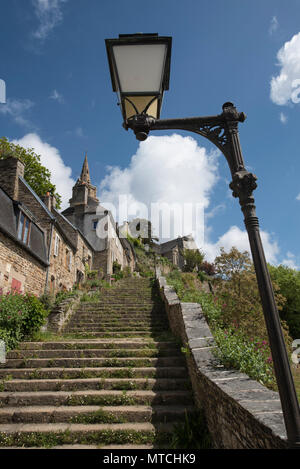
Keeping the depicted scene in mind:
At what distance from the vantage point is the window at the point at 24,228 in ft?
34.1

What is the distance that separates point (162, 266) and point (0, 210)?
27207mm

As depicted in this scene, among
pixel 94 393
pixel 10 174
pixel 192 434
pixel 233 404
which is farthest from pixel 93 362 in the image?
pixel 10 174

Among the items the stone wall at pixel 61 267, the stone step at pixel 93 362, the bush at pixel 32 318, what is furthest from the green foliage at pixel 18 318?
the stone wall at pixel 61 267

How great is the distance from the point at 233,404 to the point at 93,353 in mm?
4163

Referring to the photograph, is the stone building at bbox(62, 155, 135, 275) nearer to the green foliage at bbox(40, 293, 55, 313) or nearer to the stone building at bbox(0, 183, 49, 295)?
the stone building at bbox(0, 183, 49, 295)

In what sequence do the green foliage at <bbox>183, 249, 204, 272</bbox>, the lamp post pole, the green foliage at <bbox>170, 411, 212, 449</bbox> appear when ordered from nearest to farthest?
1. the lamp post pole
2. the green foliage at <bbox>170, 411, 212, 449</bbox>
3. the green foliage at <bbox>183, 249, 204, 272</bbox>

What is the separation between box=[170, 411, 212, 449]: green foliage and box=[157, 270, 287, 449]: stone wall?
4.9 inches

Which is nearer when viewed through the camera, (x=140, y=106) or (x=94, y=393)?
(x=140, y=106)

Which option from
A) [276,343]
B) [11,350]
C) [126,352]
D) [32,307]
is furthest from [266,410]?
[32,307]

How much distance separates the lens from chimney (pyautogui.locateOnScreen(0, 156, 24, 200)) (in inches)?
522

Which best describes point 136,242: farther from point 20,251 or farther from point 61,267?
point 20,251

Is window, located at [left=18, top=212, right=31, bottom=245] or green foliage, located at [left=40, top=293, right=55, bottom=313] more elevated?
window, located at [left=18, top=212, right=31, bottom=245]

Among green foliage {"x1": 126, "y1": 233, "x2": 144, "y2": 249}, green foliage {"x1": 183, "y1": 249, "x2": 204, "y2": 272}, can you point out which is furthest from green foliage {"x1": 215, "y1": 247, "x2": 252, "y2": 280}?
green foliage {"x1": 126, "y1": 233, "x2": 144, "y2": 249}

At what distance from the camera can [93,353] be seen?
612 cm
